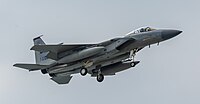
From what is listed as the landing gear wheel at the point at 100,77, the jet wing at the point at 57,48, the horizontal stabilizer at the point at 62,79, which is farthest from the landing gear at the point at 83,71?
the horizontal stabilizer at the point at 62,79

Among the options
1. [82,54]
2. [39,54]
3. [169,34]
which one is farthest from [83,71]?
[169,34]

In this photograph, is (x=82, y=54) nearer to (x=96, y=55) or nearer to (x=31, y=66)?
(x=96, y=55)

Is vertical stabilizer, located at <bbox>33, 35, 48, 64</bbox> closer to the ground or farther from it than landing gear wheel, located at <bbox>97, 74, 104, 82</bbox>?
farther from it

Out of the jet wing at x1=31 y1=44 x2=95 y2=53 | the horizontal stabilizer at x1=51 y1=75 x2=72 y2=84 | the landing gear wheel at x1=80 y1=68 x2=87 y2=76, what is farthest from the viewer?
the horizontal stabilizer at x1=51 y1=75 x2=72 y2=84

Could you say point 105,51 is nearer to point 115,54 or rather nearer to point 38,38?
point 115,54

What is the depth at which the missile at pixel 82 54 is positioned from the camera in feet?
163

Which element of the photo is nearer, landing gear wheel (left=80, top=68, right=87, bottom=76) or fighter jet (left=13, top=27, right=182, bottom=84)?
fighter jet (left=13, top=27, right=182, bottom=84)

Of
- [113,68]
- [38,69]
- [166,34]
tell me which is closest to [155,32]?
[166,34]

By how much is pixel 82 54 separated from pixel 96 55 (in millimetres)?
951

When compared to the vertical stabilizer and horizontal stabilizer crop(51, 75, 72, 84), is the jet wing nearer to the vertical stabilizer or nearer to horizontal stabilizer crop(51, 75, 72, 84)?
the vertical stabilizer

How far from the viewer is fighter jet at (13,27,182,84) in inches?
1944

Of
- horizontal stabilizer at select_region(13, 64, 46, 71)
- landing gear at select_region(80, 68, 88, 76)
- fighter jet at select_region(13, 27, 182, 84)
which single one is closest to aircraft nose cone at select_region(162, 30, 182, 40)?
fighter jet at select_region(13, 27, 182, 84)

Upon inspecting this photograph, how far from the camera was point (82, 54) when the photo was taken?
5047 centimetres

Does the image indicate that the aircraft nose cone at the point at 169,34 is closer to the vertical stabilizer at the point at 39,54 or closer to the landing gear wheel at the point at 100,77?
the landing gear wheel at the point at 100,77
